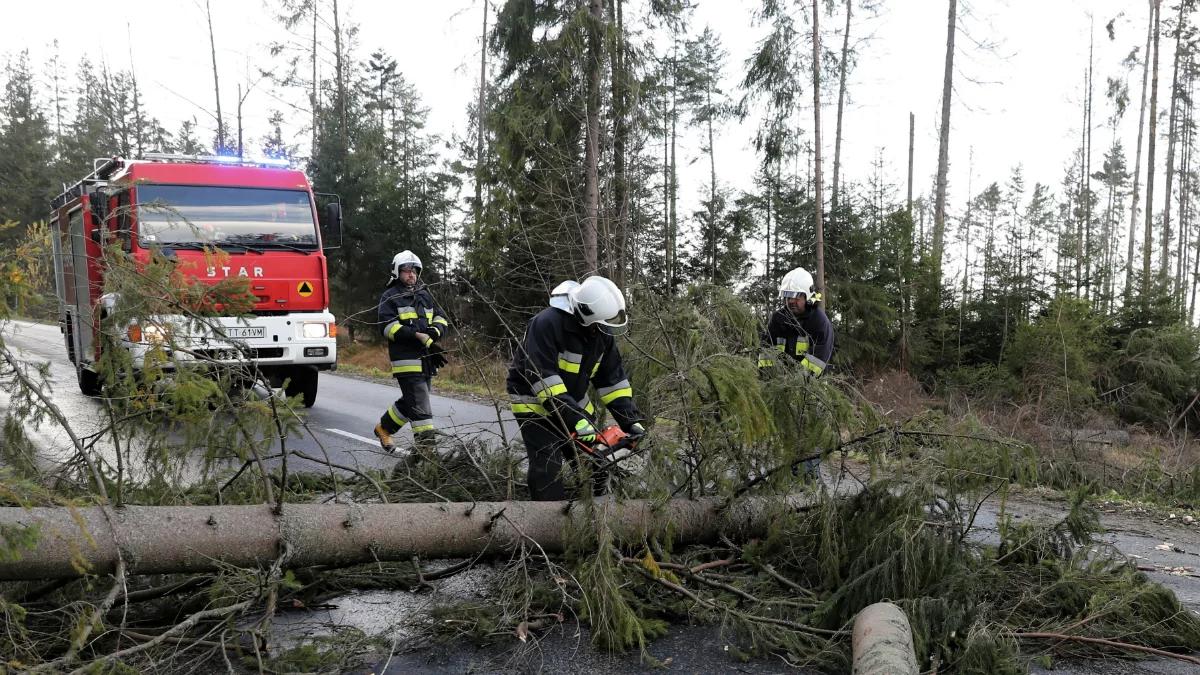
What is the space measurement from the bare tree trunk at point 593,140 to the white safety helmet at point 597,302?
6.89 metres

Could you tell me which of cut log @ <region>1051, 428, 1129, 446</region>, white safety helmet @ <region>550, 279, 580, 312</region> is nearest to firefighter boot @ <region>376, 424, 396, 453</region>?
white safety helmet @ <region>550, 279, 580, 312</region>

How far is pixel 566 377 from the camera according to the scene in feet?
14.0

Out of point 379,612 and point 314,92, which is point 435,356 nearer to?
point 379,612

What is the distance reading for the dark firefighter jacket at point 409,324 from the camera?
613 cm

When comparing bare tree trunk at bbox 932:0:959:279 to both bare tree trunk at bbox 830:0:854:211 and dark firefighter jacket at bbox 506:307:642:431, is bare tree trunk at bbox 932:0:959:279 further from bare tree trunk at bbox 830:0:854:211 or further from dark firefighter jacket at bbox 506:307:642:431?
dark firefighter jacket at bbox 506:307:642:431

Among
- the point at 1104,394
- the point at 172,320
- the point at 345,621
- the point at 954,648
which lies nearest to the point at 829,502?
the point at 954,648

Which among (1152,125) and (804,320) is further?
(1152,125)

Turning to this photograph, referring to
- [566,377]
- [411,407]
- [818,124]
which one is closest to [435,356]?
[411,407]

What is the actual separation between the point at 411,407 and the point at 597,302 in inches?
102

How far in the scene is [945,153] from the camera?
1825cm

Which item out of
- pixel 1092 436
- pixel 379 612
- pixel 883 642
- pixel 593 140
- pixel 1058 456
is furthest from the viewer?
pixel 593 140

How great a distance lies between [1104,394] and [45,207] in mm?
40703

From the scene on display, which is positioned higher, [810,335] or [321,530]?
[810,335]

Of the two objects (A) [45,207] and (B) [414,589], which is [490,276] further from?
(A) [45,207]
